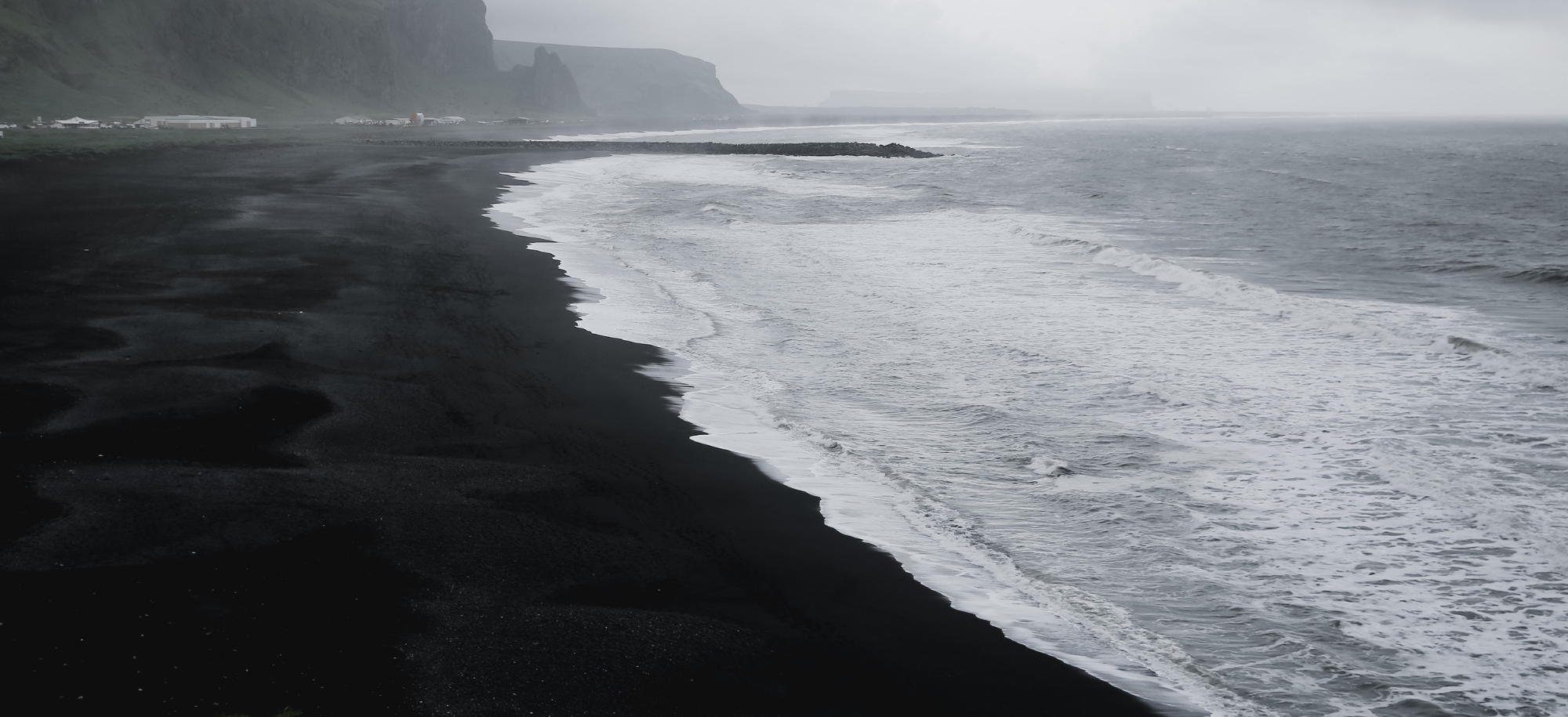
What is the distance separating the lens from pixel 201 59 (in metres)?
136

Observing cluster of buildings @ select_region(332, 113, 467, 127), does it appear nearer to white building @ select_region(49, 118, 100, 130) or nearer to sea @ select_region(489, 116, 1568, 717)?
white building @ select_region(49, 118, 100, 130)

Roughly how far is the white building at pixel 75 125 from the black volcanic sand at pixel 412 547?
7827cm

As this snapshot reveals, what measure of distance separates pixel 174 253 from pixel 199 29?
14643cm

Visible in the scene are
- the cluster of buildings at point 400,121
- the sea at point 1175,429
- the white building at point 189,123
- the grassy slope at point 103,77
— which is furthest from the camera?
the cluster of buildings at point 400,121

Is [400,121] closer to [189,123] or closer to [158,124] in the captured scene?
[189,123]

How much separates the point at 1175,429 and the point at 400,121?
6028 inches

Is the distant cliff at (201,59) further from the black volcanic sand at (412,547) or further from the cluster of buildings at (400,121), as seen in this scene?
the black volcanic sand at (412,547)

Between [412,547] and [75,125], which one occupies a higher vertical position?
[75,125]

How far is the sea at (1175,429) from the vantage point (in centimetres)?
575

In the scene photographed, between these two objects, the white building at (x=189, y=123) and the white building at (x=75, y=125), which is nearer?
the white building at (x=75, y=125)

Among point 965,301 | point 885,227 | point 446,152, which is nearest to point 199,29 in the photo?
point 446,152

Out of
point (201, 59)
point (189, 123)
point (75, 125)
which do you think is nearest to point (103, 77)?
point (201, 59)

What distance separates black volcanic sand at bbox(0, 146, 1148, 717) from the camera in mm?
4816

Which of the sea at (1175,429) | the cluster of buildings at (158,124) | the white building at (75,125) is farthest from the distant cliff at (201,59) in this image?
the sea at (1175,429)
